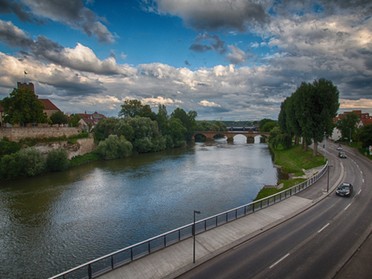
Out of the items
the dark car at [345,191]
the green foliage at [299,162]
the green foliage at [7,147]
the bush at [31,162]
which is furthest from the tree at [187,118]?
the dark car at [345,191]

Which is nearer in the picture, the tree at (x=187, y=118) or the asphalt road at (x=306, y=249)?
the asphalt road at (x=306, y=249)

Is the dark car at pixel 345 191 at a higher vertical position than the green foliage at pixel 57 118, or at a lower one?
lower

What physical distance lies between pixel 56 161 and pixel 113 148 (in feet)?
62.7

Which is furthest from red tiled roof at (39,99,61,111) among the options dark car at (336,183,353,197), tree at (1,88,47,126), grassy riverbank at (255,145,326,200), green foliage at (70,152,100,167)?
dark car at (336,183,353,197)

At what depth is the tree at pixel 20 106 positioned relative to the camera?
56.4 m

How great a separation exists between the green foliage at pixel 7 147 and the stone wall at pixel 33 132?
78.7 inches

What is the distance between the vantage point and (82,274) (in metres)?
17.7

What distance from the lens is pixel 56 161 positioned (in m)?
53.2

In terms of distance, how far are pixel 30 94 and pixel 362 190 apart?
6381 cm

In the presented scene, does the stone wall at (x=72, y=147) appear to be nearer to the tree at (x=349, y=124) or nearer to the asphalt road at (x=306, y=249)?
the asphalt road at (x=306, y=249)

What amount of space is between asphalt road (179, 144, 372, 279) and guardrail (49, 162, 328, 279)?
3.20 meters

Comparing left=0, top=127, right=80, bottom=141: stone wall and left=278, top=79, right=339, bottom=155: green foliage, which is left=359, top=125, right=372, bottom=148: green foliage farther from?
left=0, top=127, right=80, bottom=141: stone wall

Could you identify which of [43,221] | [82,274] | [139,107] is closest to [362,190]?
[82,274]

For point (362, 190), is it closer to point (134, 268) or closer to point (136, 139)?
point (134, 268)
